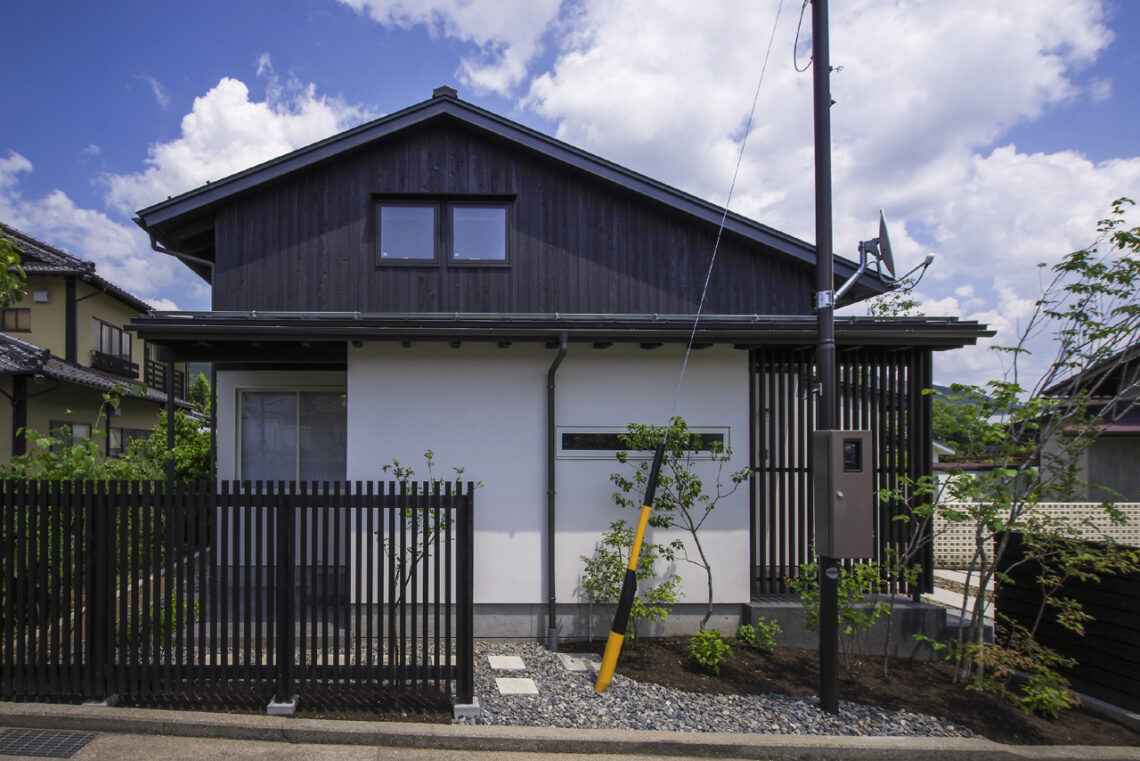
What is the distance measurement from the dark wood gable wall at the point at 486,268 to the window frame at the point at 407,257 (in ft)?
0.23

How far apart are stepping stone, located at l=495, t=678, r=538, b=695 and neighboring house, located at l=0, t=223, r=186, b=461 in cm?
1201

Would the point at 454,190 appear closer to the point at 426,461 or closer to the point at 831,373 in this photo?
the point at 426,461

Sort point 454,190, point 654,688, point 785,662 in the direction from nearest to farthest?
point 654,688 → point 785,662 → point 454,190

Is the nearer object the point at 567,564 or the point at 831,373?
the point at 831,373

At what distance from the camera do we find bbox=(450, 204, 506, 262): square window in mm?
8836

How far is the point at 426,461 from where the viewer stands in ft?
21.4

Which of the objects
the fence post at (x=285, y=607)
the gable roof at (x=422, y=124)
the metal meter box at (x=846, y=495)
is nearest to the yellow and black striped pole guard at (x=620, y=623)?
the metal meter box at (x=846, y=495)

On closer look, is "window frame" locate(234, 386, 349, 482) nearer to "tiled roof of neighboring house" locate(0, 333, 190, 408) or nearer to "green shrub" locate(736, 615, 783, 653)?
"green shrub" locate(736, 615, 783, 653)

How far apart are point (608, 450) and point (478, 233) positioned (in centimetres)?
402

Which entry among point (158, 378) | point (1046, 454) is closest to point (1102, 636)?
point (1046, 454)

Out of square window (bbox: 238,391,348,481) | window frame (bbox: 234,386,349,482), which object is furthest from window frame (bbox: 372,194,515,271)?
square window (bbox: 238,391,348,481)

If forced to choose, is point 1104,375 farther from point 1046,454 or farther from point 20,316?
point 20,316

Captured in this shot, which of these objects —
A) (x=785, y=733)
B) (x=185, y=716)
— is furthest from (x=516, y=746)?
(x=185, y=716)

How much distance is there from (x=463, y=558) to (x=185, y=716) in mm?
2241
